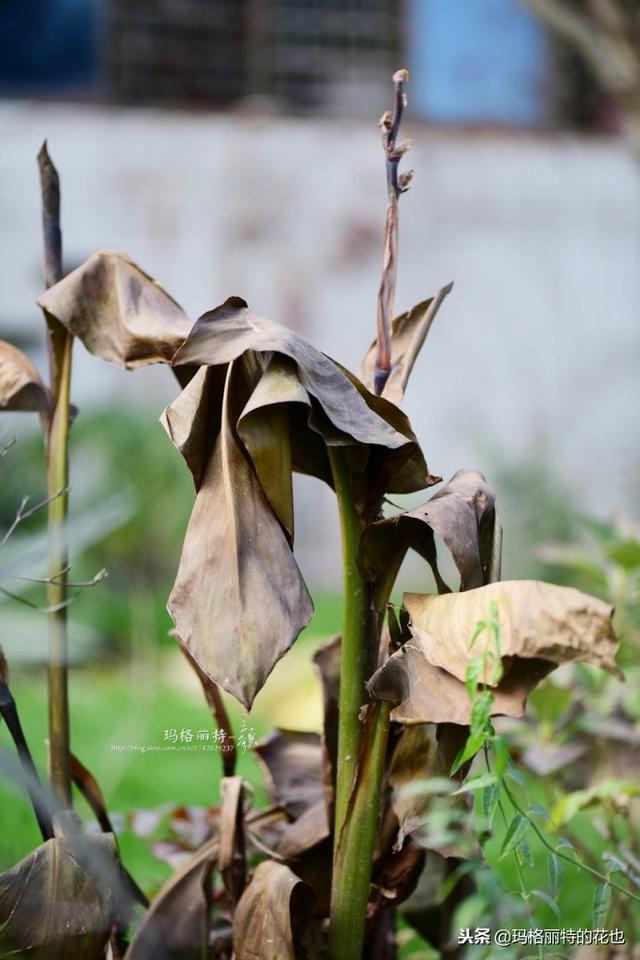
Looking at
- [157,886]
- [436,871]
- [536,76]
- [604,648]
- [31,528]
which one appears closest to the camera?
[604,648]

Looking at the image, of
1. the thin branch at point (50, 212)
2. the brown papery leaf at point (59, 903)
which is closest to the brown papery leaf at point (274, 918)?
the brown papery leaf at point (59, 903)

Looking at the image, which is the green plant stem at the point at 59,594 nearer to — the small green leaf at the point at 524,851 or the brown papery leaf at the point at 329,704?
the brown papery leaf at the point at 329,704

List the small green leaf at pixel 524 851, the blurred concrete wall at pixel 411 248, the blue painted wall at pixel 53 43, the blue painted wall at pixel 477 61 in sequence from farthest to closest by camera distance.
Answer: the blue painted wall at pixel 477 61, the blue painted wall at pixel 53 43, the blurred concrete wall at pixel 411 248, the small green leaf at pixel 524 851

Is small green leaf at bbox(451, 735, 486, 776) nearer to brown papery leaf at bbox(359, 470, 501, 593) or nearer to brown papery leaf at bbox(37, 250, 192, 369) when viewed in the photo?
brown papery leaf at bbox(359, 470, 501, 593)

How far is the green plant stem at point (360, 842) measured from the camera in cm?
92

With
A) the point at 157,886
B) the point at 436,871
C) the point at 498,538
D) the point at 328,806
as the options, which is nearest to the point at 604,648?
the point at 498,538

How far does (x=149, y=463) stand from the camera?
4.24 m

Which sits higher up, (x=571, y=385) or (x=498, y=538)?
(x=498, y=538)

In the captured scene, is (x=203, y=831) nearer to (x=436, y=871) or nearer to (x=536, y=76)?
(x=436, y=871)

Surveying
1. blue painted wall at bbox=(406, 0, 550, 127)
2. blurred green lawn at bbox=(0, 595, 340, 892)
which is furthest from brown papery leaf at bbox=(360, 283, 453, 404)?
blue painted wall at bbox=(406, 0, 550, 127)

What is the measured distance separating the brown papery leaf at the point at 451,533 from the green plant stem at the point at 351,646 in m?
0.02

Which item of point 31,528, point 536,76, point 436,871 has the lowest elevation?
point 31,528

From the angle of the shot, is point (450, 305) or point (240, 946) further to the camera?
point (450, 305)

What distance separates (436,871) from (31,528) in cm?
272
